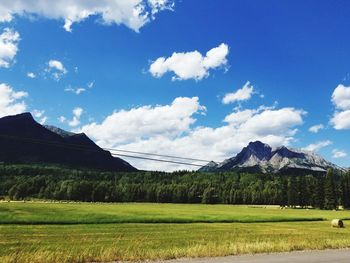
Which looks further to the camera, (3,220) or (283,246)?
(3,220)

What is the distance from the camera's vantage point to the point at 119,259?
2173 centimetres

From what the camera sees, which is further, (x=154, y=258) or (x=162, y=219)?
(x=162, y=219)

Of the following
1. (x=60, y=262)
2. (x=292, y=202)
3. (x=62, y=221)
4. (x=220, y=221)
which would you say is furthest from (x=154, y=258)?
(x=292, y=202)

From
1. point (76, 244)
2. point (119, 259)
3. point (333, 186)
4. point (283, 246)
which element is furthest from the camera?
point (333, 186)

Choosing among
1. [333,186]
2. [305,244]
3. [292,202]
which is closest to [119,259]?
[305,244]

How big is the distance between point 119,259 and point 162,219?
48.3m

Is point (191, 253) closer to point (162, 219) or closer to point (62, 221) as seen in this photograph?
point (62, 221)

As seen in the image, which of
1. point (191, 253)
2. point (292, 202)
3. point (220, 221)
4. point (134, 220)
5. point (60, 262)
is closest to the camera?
point (60, 262)

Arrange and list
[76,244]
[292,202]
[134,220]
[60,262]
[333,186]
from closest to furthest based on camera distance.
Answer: [60,262] < [76,244] < [134,220] < [333,186] < [292,202]

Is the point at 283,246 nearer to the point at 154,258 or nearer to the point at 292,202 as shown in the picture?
the point at 154,258

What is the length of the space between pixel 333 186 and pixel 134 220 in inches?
4552

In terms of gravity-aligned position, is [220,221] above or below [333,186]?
below

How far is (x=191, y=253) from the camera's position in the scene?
23656mm

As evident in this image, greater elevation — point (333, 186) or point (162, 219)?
point (333, 186)
